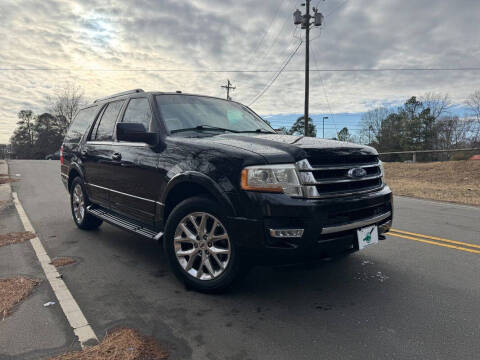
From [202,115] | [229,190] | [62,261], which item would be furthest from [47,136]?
[229,190]

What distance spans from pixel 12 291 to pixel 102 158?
6.58 feet

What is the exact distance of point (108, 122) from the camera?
16.1 ft

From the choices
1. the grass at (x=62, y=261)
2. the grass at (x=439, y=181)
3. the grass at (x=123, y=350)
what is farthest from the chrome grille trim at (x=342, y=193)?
the grass at (x=439, y=181)

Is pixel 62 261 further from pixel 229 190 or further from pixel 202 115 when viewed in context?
pixel 229 190

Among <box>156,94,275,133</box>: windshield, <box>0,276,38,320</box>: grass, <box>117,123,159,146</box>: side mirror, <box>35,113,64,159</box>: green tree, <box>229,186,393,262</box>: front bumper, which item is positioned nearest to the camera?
<box>229,186,393,262</box>: front bumper

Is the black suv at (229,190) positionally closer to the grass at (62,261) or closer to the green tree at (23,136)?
the grass at (62,261)

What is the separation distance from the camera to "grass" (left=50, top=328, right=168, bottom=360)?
7.22 feet

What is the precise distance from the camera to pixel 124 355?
87.1 inches

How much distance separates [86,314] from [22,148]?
98.9m

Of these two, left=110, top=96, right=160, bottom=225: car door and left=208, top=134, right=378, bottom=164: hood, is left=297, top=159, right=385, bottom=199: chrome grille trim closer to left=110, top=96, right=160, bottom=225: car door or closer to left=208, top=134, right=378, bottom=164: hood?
left=208, top=134, right=378, bottom=164: hood

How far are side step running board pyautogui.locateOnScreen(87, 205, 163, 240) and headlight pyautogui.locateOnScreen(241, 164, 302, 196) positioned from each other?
4.12 feet

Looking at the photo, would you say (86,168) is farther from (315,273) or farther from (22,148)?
(22,148)

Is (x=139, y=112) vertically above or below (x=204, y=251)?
above

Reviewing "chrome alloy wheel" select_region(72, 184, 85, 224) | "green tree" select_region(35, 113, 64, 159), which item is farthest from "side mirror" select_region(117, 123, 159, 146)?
"green tree" select_region(35, 113, 64, 159)
